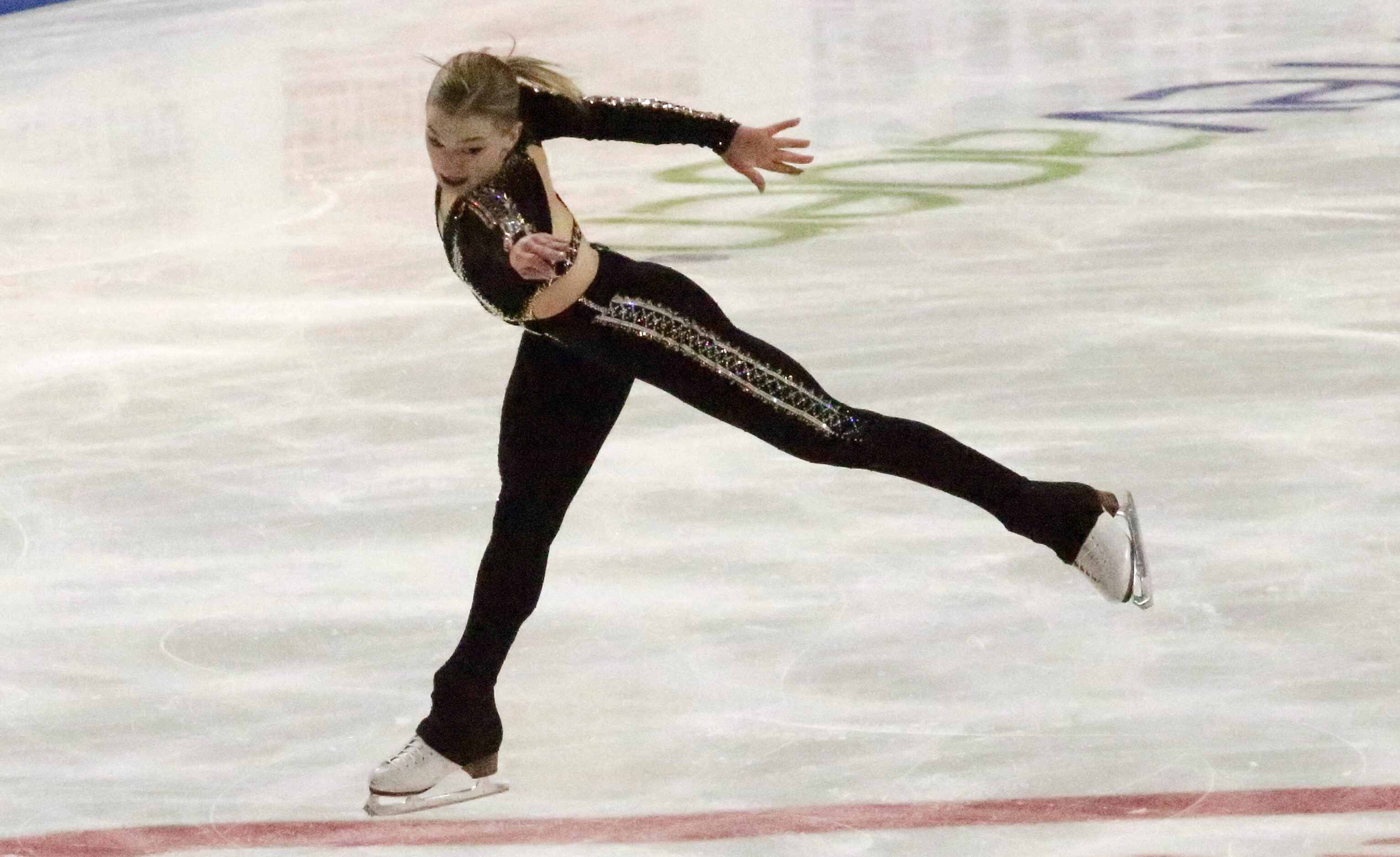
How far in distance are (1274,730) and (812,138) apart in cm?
668

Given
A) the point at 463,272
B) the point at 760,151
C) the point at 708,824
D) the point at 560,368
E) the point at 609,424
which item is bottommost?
the point at 708,824

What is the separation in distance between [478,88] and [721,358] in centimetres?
57

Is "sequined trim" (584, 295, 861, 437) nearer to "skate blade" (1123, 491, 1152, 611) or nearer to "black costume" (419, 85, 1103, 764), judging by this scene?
"black costume" (419, 85, 1103, 764)

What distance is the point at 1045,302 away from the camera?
6684mm

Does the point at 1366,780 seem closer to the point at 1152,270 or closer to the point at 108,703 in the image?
the point at 108,703

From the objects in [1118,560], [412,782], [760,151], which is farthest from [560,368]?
[1118,560]

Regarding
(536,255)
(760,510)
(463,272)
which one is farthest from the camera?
(760,510)

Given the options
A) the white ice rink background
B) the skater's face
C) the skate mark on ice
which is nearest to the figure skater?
the skater's face

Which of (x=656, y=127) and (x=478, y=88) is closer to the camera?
(x=478, y=88)

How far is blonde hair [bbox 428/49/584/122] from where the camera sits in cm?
315

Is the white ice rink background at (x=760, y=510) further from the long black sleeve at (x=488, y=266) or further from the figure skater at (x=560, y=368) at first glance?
the long black sleeve at (x=488, y=266)

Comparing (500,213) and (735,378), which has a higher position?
(500,213)

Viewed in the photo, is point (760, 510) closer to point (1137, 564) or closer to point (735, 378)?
point (1137, 564)

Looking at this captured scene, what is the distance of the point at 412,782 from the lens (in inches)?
136
